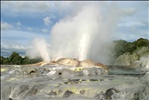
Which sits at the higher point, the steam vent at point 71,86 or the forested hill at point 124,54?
the forested hill at point 124,54

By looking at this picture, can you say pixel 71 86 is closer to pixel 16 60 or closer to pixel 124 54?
pixel 16 60

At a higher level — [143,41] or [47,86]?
[143,41]

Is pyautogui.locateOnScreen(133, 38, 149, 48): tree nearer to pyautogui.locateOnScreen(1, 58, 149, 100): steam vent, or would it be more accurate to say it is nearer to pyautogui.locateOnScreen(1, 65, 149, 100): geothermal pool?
pyautogui.locateOnScreen(1, 58, 149, 100): steam vent

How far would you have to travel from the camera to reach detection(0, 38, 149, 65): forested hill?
169 ft

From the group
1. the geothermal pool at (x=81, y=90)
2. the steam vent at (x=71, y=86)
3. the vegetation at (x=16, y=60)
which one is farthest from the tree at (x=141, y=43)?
the geothermal pool at (x=81, y=90)

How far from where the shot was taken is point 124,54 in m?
58.6

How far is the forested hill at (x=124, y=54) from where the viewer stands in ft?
169

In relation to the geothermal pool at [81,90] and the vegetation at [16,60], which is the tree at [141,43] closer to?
the vegetation at [16,60]

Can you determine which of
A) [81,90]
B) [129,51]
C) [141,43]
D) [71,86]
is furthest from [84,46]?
[141,43]

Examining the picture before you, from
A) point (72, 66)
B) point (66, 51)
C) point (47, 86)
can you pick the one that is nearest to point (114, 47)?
point (66, 51)

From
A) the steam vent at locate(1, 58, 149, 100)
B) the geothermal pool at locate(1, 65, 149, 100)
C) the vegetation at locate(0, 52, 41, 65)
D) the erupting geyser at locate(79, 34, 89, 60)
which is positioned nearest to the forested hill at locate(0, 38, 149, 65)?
the vegetation at locate(0, 52, 41, 65)

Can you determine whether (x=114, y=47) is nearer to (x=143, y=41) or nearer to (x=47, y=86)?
(x=143, y=41)

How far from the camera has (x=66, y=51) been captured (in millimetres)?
34438

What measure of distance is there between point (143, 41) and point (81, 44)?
32386 millimetres
